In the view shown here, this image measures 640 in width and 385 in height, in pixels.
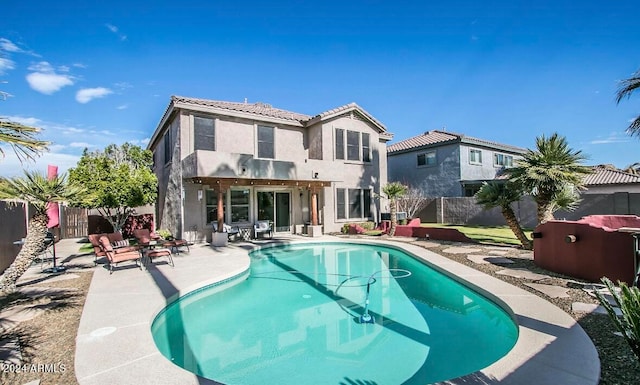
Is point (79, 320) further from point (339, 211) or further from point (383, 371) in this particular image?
point (339, 211)

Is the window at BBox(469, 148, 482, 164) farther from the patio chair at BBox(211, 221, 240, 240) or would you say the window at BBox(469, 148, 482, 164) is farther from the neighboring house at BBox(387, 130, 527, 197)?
the patio chair at BBox(211, 221, 240, 240)

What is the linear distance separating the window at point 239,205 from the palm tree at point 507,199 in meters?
12.5

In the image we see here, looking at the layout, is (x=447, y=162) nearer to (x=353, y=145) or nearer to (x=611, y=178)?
(x=353, y=145)

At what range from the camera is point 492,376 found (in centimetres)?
380

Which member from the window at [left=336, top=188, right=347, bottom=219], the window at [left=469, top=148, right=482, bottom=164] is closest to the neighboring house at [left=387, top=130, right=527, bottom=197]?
the window at [left=469, top=148, right=482, bottom=164]

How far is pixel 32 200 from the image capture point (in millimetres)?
7477

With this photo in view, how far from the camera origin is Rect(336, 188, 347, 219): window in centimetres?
2098

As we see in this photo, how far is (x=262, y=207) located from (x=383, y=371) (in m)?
15.1

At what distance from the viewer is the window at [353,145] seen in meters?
21.5

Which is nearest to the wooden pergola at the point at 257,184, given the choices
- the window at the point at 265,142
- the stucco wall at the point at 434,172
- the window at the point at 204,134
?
the window at the point at 265,142

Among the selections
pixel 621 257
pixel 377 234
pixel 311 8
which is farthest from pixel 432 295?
pixel 311 8

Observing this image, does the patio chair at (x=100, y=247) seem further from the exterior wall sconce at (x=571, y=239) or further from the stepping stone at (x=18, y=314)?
the exterior wall sconce at (x=571, y=239)

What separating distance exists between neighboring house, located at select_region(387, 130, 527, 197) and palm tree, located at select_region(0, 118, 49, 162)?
26.9 meters

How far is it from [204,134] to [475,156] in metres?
22.7
